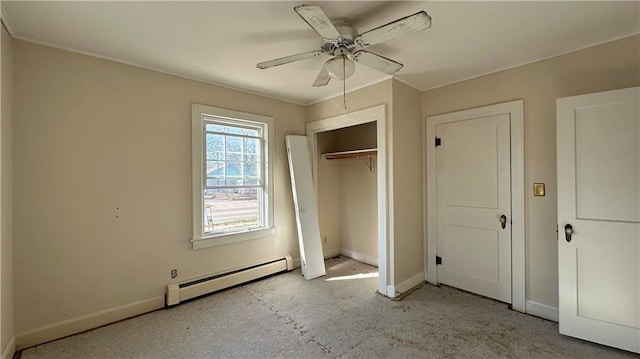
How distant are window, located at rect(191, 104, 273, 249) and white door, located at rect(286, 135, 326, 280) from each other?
0.33 m

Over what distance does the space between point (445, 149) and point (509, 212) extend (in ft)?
3.12

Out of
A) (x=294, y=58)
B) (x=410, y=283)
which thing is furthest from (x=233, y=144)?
(x=410, y=283)

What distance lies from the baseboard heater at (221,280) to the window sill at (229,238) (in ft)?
1.19

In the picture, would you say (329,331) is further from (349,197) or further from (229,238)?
(349,197)

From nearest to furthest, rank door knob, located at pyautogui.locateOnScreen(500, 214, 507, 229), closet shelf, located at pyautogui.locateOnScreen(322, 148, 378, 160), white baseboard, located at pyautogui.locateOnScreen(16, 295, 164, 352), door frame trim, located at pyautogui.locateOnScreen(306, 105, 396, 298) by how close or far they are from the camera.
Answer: white baseboard, located at pyautogui.locateOnScreen(16, 295, 164, 352) < door knob, located at pyautogui.locateOnScreen(500, 214, 507, 229) < door frame trim, located at pyautogui.locateOnScreen(306, 105, 396, 298) < closet shelf, located at pyautogui.locateOnScreen(322, 148, 378, 160)

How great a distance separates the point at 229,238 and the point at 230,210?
13.9 inches

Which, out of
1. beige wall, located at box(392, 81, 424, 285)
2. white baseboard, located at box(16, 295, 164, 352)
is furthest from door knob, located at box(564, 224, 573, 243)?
white baseboard, located at box(16, 295, 164, 352)

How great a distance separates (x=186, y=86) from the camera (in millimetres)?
3033

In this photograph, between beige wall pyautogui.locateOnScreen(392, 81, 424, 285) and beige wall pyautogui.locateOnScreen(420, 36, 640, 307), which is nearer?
beige wall pyautogui.locateOnScreen(420, 36, 640, 307)

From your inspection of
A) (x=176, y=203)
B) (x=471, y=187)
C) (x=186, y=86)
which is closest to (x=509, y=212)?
(x=471, y=187)

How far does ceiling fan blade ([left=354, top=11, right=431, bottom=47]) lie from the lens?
1.52 metres

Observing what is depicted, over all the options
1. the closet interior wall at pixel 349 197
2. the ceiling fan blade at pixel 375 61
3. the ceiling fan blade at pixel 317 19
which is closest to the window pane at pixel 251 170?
the closet interior wall at pixel 349 197

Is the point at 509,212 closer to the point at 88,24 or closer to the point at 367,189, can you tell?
the point at 367,189

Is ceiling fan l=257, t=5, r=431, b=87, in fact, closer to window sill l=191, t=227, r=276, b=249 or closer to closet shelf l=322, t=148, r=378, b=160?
closet shelf l=322, t=148, r=378, b=160
